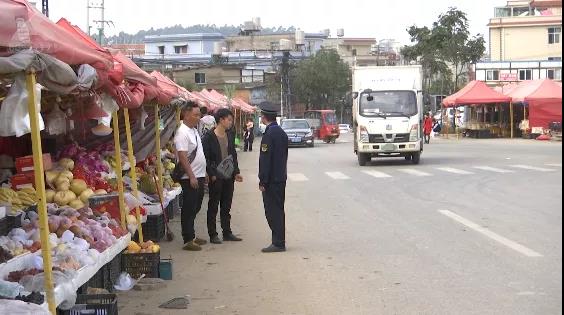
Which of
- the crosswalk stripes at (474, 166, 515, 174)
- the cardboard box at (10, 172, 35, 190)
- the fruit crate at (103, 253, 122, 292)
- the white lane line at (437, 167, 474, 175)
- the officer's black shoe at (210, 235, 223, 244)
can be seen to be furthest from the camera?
the crosswalk stripes at (474, 166, 515, 174)

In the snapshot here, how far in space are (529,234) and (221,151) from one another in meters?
4.60

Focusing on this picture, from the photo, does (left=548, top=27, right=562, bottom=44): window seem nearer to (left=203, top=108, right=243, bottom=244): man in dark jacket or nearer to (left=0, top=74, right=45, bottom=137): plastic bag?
(left=203, top=108, right=243, bottom=244): man in dark jacket

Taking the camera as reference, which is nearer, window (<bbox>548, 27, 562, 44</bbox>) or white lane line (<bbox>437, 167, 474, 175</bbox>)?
white lane line (<bbox>437, 167, 474, 175</bbox>)

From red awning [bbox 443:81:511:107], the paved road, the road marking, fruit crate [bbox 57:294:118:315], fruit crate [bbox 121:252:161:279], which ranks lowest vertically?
the road marking

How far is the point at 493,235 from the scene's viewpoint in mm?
11461

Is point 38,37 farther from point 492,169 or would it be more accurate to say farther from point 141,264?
point 492,169

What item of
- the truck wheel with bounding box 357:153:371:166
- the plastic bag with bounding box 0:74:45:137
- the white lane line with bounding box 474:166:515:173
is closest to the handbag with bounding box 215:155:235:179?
the plastic bag with bounding box 0:74:45:137

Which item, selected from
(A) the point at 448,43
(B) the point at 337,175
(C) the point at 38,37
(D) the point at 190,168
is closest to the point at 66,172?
(D) the point at 190,168

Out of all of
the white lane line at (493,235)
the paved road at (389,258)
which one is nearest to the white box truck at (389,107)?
the paved road at (389,258)

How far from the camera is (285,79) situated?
82.8 m

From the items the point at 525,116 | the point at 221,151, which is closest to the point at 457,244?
the point at 221,151

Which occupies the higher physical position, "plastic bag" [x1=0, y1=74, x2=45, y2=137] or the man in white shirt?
"plastic bag" [x1=0, y1=74, x2=45, y2=137]

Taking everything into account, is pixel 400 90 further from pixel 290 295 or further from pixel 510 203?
pixel 290 295

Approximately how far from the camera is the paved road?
24.8 ft
